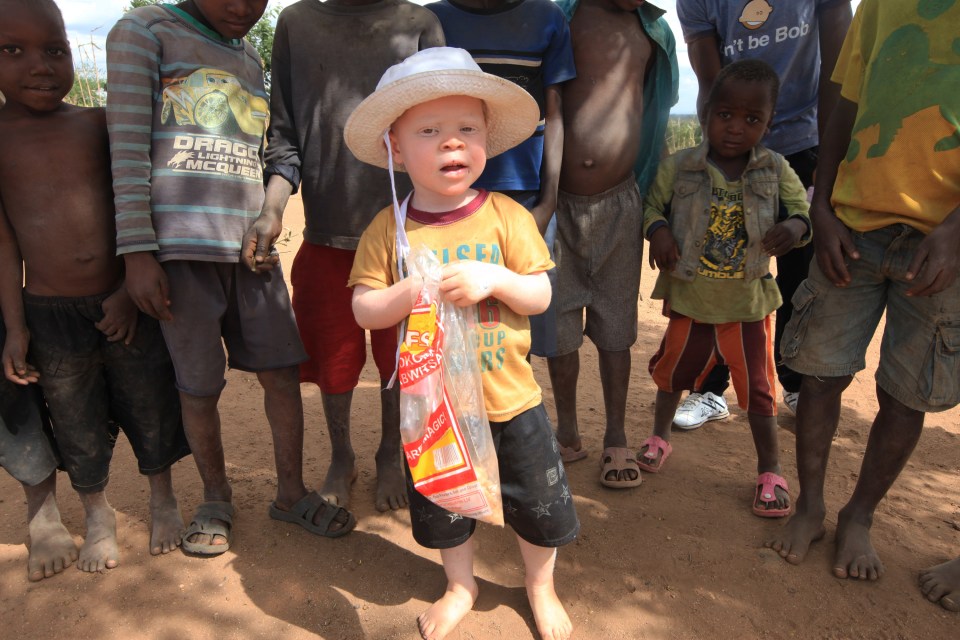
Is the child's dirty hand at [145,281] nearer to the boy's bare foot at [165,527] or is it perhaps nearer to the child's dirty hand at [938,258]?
the boy's bare foot at [165,527]

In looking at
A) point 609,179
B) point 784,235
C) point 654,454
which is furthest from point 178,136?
point 654,454

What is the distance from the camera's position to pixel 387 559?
2.57 meters

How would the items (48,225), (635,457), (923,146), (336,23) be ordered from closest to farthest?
(923,146) < (48,225) < (336,23) < (635,457)

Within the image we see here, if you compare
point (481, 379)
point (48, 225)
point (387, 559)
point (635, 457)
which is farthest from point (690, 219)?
point (48, 225)

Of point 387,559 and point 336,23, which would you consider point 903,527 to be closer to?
point 387,559

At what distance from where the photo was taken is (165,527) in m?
2.67

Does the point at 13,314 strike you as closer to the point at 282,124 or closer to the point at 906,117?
the point at 282,124

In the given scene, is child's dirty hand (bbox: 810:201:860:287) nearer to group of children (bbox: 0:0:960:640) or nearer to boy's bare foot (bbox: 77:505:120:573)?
group of children (bbox: 0:0:960:640)

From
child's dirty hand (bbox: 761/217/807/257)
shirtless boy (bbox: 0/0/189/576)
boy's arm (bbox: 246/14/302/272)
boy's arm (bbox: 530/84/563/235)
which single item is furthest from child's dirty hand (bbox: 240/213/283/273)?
child's dirty hand (bbox: 761/217/807/257)

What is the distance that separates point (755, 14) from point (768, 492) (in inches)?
88.4

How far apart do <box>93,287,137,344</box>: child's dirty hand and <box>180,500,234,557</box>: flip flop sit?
790mm

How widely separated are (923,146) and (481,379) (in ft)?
5.22

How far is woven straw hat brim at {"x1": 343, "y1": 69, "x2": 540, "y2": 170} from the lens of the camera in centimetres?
173

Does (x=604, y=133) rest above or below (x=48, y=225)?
above
